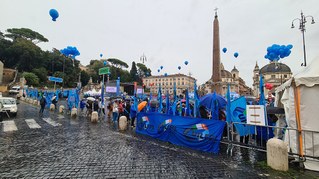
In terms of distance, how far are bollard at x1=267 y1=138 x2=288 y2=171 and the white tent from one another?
79 cm

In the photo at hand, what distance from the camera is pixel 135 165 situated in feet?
16.8

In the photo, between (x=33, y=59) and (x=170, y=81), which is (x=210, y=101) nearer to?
(x=33, y=59)

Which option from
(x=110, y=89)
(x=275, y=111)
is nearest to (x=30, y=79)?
(x=110, y=89)

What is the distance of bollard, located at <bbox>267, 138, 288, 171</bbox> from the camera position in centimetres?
477

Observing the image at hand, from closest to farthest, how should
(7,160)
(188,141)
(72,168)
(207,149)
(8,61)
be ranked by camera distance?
(72,168) → (7,160) → (207,149) → (188,141) → (8,61)

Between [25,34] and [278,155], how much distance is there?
88895 mm

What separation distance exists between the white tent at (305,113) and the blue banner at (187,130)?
80.8 inches

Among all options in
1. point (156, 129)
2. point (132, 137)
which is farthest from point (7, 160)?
point (156, 129)

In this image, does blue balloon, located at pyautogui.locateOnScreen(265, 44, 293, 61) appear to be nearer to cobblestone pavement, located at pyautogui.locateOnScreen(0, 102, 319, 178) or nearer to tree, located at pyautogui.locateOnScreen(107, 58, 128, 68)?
cobblestone pavement, located at pyautogui.locateOnScreen(0, 102, 319, 178)

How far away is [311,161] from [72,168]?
6.60 metres

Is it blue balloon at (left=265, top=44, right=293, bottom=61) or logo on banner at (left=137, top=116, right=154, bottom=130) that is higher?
blue balloon at (left=265, top=44, right=293, bottom=61)

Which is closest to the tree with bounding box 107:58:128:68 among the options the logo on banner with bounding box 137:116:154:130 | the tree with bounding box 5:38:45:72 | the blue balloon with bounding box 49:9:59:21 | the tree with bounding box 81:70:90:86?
the tree with bounding box 81:70:90:86

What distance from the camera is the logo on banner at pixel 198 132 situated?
6601 millimetres

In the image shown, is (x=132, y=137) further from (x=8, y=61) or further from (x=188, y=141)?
(x=8, y=61)
